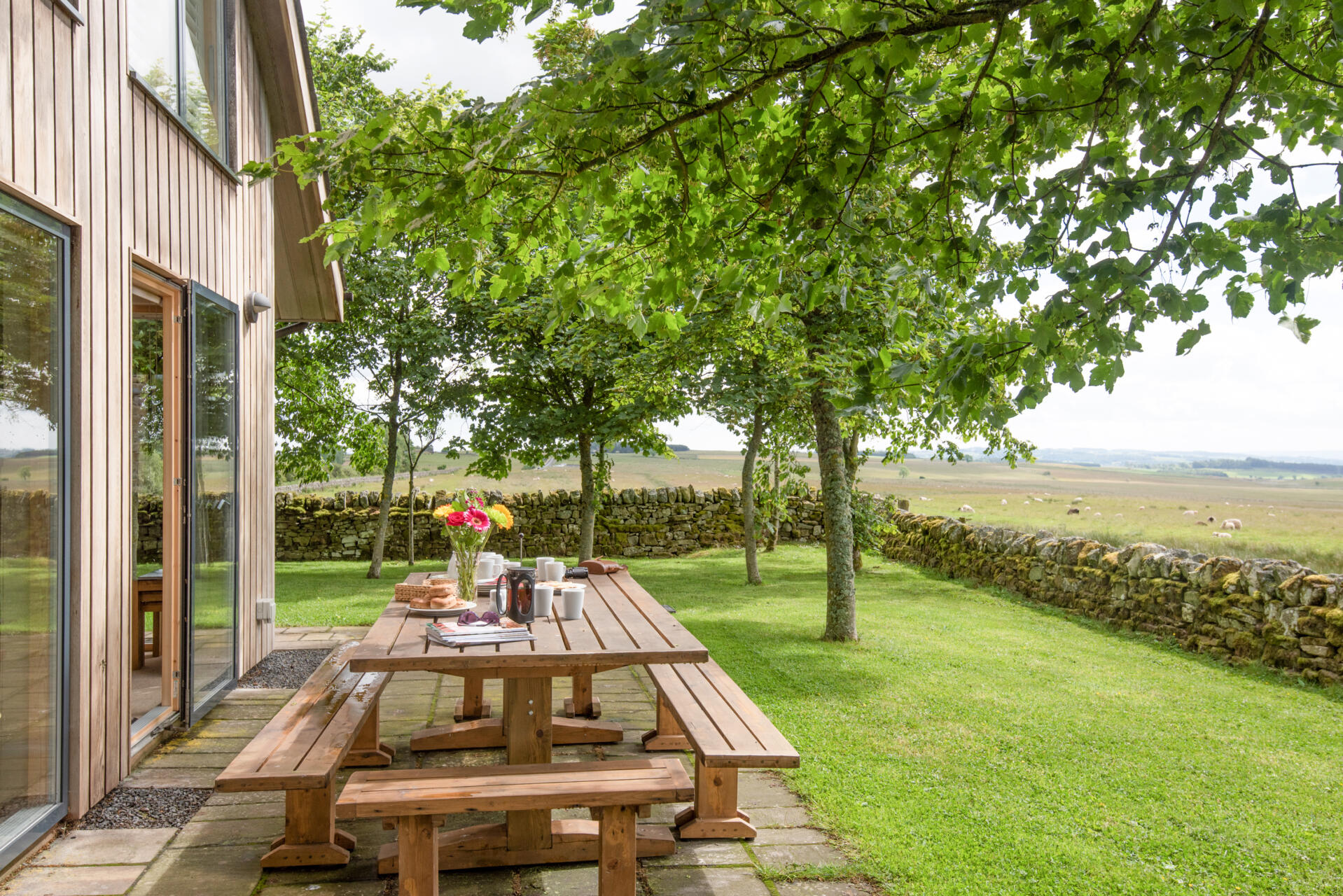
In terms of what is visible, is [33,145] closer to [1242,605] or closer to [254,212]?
[254,212]

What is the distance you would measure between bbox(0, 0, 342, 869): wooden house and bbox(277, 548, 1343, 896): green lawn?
3086 millimetres

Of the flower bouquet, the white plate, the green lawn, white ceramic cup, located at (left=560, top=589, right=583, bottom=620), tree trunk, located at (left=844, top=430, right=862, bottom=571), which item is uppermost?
tree trunk, located at (left=844, top=430, right=862, bottom=571)

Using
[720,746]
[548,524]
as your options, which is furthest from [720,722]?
[548,524]

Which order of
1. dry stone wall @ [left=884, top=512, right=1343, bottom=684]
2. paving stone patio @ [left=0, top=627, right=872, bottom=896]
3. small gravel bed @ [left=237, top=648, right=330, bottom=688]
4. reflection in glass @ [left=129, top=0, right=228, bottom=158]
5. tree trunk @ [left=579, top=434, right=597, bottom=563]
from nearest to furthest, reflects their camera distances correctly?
1. paving stone patio @ [left=0, top=627, right=872, bottom=896]
2. reflection in glass @ [left=129, top=0, right=228, bottom=158]
3. small gravel bed @ [left=237, top=648, right=330, bottom=688]
4. dry stone wall @ [left=884, top=512, right=1343, bottom=684]
5. tree trunk @ [left=579, top=434, right=597, bottom=563]

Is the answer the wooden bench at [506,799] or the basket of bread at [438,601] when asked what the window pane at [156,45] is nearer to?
the basket of bread at [438,601]

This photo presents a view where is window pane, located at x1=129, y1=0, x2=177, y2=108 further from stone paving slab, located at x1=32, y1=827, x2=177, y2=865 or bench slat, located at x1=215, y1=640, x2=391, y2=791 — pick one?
stone paving slab, located at x1=32, y1=827, x2=177, y2=865

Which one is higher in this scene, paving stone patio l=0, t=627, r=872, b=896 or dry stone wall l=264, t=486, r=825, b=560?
dry stone wall l=264, t=486, r=825, b=560

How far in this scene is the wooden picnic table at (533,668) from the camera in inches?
128

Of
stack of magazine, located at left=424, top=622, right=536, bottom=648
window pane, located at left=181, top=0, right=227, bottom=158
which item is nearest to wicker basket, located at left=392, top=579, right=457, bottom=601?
stack of magazine, located at left=424, top=622, right=536, bottom=648

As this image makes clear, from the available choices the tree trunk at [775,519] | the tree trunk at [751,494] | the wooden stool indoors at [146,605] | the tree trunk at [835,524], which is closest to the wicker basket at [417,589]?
the wooden stool indoors at [146,605]

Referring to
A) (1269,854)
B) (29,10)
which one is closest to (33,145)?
(29,10)

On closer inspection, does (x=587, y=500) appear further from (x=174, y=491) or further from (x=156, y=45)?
(x=156, y=45)

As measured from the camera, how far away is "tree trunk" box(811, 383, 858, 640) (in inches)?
321

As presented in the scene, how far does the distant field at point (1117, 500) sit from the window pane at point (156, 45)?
940cm
